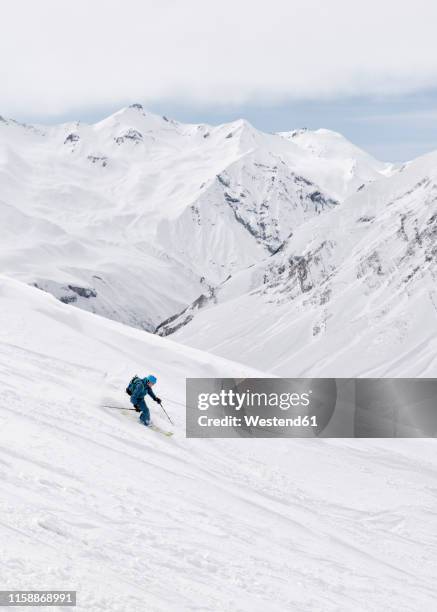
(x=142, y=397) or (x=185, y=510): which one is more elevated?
(x=142, y=397)

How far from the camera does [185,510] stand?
39.4ft

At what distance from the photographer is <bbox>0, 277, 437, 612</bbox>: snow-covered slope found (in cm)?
891

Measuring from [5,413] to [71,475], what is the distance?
3389 millimetres

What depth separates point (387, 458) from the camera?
2205 centimetres

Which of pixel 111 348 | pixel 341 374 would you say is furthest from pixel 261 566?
pixel 341 374

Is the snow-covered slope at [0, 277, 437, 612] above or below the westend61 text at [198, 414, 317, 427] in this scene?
below

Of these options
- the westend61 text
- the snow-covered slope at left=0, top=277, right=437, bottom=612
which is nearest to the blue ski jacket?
the snow-covered slope at left=0, top=277, right=437, bottom=612

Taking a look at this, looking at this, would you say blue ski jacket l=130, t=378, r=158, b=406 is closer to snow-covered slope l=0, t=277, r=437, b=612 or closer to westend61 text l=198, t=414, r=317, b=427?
snow-covered slope l=0, t=277, r=437, b=612

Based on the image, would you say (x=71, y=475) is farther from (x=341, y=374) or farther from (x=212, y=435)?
(x=341, y=374)

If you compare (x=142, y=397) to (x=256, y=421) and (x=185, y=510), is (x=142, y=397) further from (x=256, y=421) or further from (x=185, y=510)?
(x=185, y=510)

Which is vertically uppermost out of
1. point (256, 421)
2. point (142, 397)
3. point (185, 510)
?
point (142, 397)

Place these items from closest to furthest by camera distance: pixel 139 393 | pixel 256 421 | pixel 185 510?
pixel 185 510, pixel 139 393, pixel 256 421

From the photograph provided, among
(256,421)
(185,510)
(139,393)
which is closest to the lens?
(185,510)

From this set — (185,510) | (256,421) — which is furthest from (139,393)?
(185,510)
